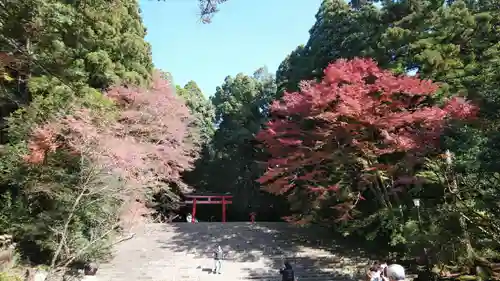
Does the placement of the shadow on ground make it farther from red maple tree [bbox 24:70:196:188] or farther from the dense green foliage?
red maple tree [bbox 24:70:196:188]

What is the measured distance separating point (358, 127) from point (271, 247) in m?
6.30

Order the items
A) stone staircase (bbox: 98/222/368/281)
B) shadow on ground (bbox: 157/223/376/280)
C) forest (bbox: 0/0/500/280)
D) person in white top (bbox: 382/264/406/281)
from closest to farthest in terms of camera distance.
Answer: person in white top (bbox: 382/264/406/281)
forest (bbox: 0/0/500/280)
stone staircase (bbox: 98/222/368/281)
shadow on ground (bbox: 157/223/376/280)

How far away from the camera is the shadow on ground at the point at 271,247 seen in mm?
11826

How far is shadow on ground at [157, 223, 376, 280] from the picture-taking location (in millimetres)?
11826

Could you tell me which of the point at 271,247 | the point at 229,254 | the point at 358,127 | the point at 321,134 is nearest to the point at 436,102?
the point at 358,127

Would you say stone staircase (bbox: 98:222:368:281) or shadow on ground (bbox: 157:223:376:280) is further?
shadow on ground (bbox: 157:223:376:280)

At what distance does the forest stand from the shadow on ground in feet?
4.02

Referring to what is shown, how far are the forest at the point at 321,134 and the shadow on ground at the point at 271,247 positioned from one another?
1224mm

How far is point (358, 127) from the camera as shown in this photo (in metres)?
10.5

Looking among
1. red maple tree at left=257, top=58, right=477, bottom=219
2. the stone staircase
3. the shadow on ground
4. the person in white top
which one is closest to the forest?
red maple tree at left=257, top=58, right=477, bottom=219

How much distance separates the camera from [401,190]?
36.7ft

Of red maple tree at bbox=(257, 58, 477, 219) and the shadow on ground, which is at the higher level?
red maple tree at bbox=(257, 58, 477, 219)

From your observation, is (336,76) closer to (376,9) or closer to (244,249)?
(376,9)

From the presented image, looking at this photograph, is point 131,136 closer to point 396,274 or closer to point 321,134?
point 321,134
